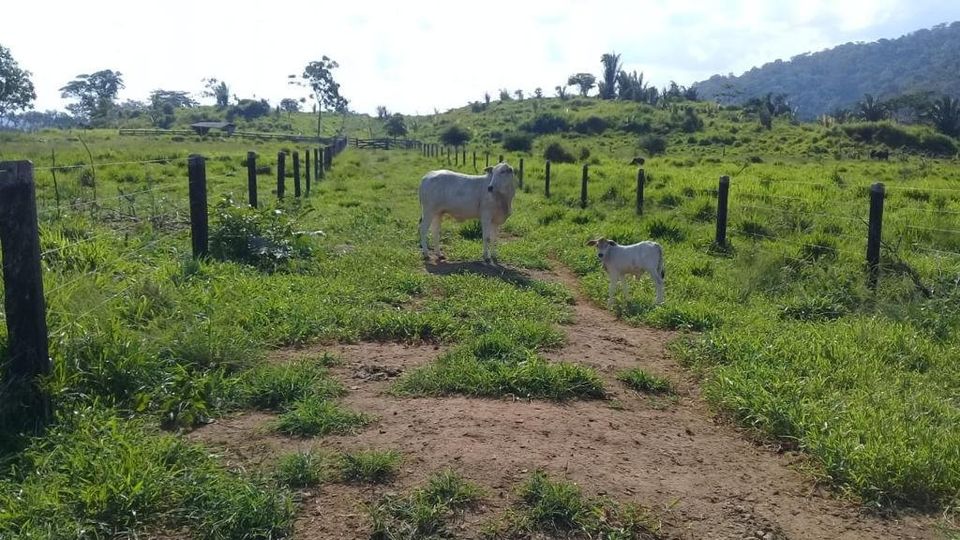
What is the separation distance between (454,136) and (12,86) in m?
36.6

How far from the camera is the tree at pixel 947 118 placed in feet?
174

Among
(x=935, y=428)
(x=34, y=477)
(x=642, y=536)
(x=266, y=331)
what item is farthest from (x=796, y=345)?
(x=34, y=477)

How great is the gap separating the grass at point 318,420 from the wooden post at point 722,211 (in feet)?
26.2

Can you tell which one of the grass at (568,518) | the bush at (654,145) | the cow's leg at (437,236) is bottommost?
the grass at (568,518)

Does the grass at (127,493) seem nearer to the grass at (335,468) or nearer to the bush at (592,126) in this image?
the grass at (335,468)

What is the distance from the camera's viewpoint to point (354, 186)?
20344 millimetres

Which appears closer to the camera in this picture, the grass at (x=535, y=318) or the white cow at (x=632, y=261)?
the grass at (x=535, y=318)

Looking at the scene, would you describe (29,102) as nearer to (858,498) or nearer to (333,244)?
(333,244)

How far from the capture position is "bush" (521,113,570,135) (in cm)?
5994

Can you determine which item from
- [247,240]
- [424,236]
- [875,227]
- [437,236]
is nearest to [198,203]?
[247,240]

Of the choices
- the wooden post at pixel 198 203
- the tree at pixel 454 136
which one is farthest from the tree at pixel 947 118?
the wooden post at pixel 198 203

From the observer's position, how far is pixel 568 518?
3510mm

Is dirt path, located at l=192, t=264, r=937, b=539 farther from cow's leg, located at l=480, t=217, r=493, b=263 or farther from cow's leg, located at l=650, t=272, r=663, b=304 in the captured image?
cow's leg, located at l=480, t=217, r=493, b=263

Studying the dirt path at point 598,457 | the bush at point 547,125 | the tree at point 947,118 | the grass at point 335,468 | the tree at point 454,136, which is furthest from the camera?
the tree at point 454,136
